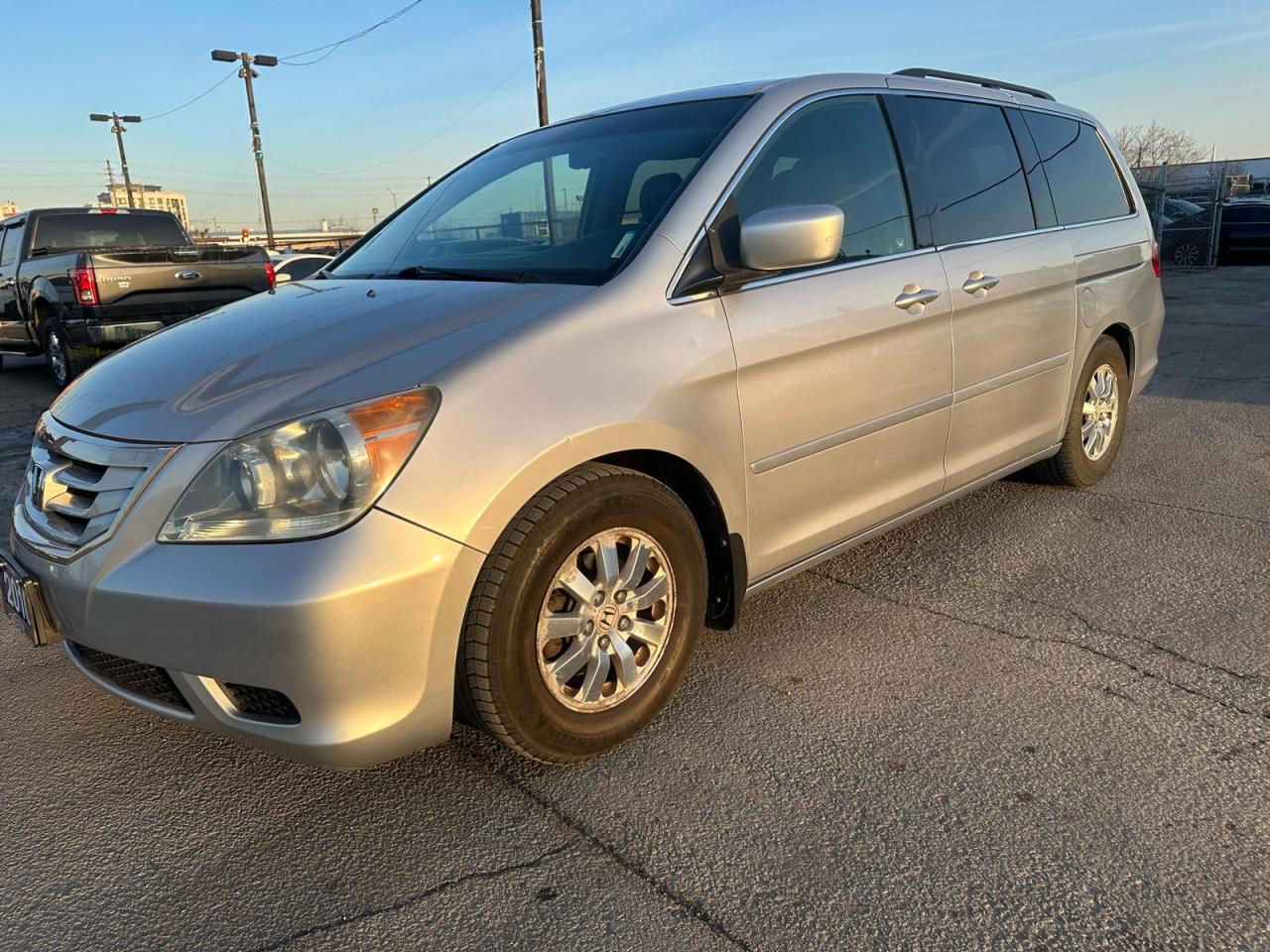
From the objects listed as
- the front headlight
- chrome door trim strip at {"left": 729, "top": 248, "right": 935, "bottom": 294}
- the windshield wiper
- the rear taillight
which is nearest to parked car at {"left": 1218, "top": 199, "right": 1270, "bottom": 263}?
chrome door trim strip at {"left": 729, "top": 248, "right": 935, "bottom": 294}

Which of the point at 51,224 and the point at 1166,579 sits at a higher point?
the point at 51,224

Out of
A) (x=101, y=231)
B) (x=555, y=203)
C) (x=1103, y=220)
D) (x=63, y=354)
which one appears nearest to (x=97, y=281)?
(x=63, y=354)

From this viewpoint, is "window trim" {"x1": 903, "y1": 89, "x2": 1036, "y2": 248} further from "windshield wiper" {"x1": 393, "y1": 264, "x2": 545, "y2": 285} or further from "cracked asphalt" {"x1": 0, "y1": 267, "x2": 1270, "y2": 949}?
"windshield wiper" {"x1": 393, "y1": 264, "x2": 545, "y2": 285}

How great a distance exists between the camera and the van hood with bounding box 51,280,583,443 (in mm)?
2148

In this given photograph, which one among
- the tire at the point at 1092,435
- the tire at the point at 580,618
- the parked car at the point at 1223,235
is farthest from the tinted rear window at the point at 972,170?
the parked car at the point at 1223,235

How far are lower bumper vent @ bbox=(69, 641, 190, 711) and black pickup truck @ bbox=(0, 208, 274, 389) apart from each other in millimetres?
6496

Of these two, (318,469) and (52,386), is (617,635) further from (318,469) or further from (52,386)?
(52,386)

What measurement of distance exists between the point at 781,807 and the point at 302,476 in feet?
4.46

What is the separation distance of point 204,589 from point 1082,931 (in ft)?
6.25

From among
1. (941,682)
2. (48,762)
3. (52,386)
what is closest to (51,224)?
(52,386)

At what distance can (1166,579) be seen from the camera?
138 inches

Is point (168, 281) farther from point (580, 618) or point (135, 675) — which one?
point (580, 618)

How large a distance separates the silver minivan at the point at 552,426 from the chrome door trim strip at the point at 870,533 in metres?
0.02

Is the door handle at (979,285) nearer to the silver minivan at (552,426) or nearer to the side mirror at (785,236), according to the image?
the silver minivan at (552,426)
